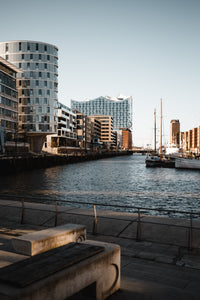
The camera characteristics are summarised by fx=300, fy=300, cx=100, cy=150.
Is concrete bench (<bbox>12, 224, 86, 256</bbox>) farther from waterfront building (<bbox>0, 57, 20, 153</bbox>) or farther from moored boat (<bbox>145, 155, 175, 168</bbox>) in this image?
moored boat (<bbox>145, 155, 175, 168</bbox>)

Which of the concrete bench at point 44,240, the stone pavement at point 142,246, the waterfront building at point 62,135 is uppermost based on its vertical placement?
the waterfront building at point 62,135

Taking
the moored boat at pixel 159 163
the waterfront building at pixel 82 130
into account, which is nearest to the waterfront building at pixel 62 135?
the waterfront building at pixel 82 130

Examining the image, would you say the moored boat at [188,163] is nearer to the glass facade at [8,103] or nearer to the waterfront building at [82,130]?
the glass facade at [8,103]

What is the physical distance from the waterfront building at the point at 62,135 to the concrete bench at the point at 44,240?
11197cm

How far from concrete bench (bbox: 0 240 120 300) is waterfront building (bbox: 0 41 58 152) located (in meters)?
99.4

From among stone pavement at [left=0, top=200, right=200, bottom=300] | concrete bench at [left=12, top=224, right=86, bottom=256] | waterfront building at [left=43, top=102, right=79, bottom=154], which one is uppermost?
waterfront building at [left=43, top=102, right=79, bottom=154]

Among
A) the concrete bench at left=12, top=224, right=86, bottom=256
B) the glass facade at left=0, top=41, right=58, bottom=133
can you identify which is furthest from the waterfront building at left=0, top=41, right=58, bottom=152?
the concrete bench at left=12, top=224, right=86, bottom=256

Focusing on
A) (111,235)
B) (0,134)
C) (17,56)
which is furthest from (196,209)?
(17,56)

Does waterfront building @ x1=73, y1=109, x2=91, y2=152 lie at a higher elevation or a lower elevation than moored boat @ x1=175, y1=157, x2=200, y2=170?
higher

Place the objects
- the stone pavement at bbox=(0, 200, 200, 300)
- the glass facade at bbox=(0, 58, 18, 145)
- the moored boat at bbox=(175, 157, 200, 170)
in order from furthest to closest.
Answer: the glass facade at bbox=(0, 58, 18, 145) < the moored boat at bbox=(175, 157, 200, 170) < the stone pavement at bbox=(0, 200, 200, 300)

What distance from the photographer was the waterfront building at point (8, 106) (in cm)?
7931

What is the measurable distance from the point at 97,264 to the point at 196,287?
228 centimetres

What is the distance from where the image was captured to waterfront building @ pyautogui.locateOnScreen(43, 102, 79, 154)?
12573 centimetres

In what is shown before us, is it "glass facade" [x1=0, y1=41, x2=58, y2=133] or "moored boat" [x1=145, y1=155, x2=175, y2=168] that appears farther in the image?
"glass facade" [x1=0, y1=41, x2=58, y2=133]
